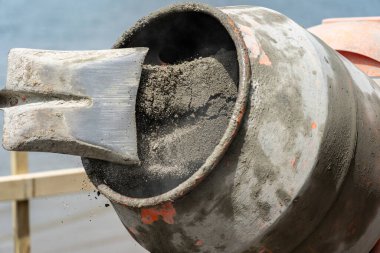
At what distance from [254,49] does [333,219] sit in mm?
508

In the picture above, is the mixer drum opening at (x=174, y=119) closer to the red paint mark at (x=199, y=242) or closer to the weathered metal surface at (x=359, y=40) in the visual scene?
the red paint mark at (x=199, y=242)

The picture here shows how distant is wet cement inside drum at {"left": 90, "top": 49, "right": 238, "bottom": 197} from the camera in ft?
4.87

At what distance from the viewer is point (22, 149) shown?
131cm

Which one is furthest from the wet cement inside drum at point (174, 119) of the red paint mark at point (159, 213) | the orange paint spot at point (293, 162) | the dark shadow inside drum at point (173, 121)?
the orange paint spot at point (293, 162)

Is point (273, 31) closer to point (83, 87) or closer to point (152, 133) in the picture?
point (152, 133)

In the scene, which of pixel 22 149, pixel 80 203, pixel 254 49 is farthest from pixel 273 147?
pixel 80 203

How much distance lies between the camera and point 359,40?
2555 mm

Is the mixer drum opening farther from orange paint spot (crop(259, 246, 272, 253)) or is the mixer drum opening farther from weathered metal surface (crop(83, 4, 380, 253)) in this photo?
orange paint spot (crop(259, 246, 272, 253))

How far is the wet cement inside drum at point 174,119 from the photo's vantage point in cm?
148

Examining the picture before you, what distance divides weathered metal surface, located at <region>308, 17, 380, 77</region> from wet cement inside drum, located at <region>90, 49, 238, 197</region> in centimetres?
119

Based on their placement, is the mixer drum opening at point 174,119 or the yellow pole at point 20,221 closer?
the mixer drum opening at point 174,119

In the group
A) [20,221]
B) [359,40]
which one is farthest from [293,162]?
[20,221]

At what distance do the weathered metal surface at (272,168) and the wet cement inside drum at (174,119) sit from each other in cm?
6

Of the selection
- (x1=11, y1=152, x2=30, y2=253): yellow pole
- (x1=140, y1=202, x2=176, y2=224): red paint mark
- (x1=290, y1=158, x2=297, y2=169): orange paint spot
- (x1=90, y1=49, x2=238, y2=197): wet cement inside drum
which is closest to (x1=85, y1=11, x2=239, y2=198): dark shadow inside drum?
(x1=90, y1=49, x2=238, y2=197): wet cement inside drum
